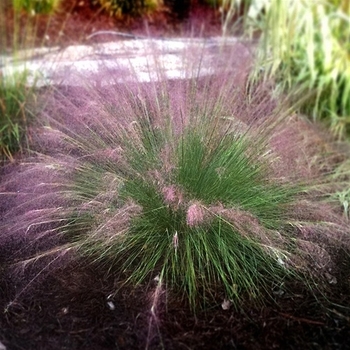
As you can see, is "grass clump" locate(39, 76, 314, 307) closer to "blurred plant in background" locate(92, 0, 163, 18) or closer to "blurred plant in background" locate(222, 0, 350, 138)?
"blurred plant in background" locate(222, 0, 350, 138)

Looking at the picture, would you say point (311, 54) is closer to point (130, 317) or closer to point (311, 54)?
point (311, 54)

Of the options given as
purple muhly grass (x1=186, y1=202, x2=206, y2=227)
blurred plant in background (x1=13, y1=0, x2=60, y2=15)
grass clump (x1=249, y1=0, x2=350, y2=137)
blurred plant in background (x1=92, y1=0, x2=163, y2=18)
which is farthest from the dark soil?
blurred plant in background (x1=92, y1=0, x2=163, y2=18)

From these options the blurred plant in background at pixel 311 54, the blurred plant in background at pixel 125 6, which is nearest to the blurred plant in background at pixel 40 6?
the blurred plant in background at pixel 125 6

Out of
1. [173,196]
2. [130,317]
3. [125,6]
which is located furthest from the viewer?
[125,6]

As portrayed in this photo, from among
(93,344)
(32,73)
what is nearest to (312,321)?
(93,344)

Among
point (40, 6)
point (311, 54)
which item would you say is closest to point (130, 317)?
point (311, 54)

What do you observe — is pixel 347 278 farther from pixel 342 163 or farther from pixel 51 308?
pixel 51 308

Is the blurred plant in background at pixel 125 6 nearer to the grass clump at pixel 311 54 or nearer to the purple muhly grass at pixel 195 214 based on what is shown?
the grass clump at pixel 311 54
